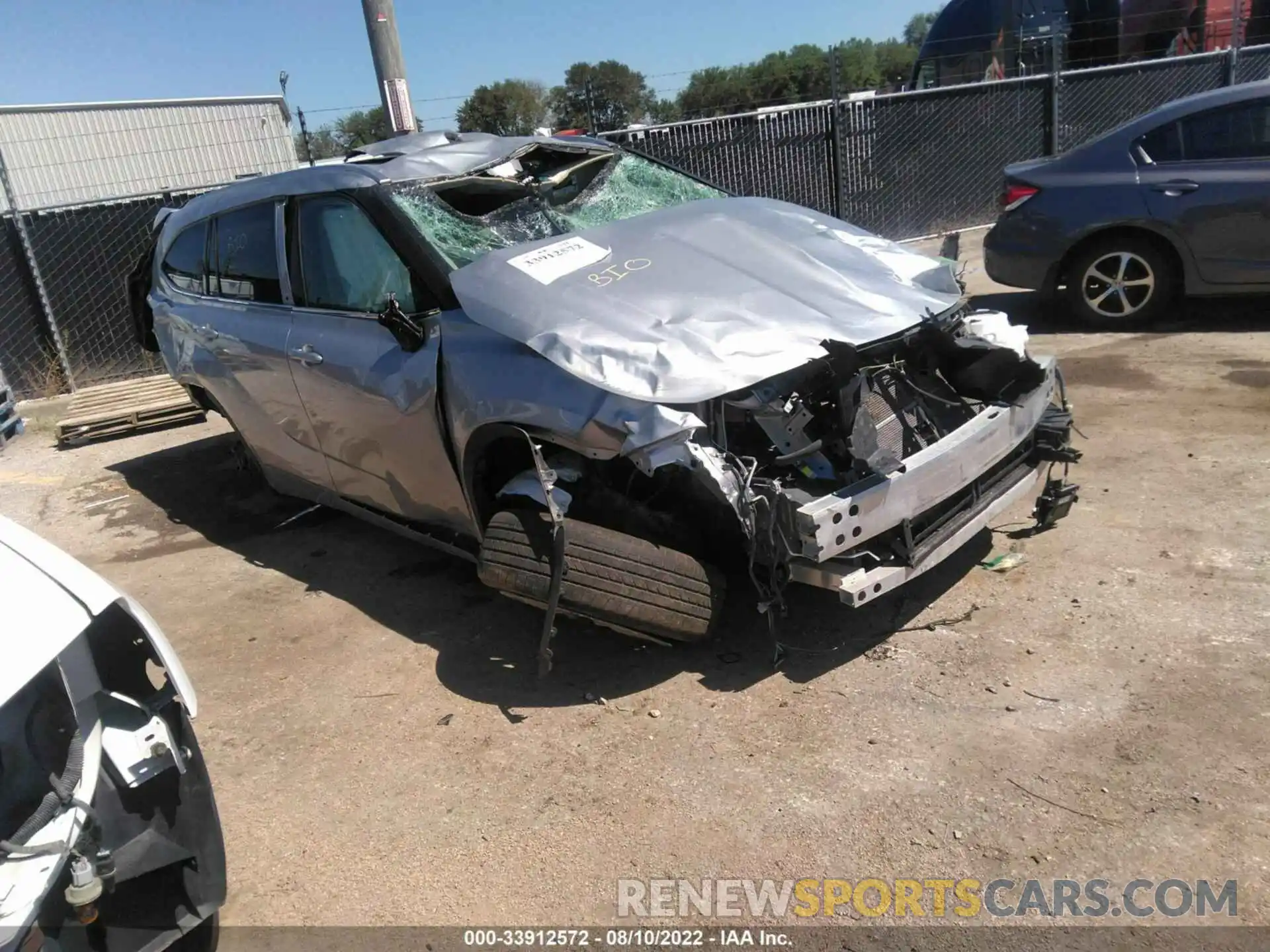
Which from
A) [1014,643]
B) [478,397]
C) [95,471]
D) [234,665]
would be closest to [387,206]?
[478,397]

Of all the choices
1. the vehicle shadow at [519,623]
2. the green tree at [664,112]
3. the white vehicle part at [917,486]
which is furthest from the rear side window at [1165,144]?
the green tree at [664,112]

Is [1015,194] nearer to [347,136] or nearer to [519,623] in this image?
[519,623]

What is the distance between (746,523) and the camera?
3.34 metres

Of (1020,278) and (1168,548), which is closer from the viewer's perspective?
(1168,548)

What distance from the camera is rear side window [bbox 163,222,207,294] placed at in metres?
5.58

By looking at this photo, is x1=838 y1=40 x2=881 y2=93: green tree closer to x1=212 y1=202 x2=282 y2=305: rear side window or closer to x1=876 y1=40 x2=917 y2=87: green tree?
x1=876 y1=40 x2=917 y2=87: green tree

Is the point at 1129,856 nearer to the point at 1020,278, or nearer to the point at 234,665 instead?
the point at 234,665

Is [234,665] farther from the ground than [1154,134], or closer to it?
closer to it

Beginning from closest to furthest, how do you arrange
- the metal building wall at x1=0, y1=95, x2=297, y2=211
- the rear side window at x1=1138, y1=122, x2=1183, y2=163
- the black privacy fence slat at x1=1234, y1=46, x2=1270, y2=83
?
the rear side window at x1=1138, y1=122, x2=1183, y2=163
the black privacy fence slat at x1=1234, y1=46, x2=1270, y2=83
the metal building wall at x1=0, y1=95, x2=297, y2=211

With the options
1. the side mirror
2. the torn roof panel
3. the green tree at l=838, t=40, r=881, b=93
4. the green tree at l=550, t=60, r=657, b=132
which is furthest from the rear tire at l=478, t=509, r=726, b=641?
the green tree at l=838, t=40, r=881, b=93

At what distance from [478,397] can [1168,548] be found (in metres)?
2.87

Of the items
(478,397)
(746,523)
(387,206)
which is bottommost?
(746,523)

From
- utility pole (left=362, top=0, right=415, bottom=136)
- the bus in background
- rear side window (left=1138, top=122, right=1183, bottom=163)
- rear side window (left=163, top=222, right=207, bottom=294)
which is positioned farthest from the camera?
the bus in background

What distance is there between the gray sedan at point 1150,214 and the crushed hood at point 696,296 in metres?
3.48
